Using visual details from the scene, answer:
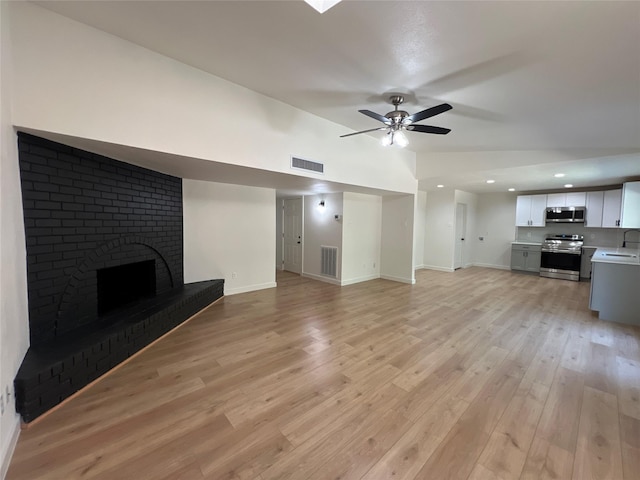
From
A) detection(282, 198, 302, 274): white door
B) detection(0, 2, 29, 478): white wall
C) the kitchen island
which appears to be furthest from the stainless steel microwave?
detection(0, 2, 29, 478): white wall

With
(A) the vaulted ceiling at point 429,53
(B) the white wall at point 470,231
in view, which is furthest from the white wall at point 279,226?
(B) the white wall at point 470,231

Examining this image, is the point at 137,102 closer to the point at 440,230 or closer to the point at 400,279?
the point at 400,279

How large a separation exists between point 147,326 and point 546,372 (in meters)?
4.24

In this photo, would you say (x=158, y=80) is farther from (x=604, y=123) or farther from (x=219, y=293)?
(x=604, y=123)

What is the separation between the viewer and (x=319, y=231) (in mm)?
6492

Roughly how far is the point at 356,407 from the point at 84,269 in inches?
115

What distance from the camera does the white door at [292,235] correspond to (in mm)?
7104

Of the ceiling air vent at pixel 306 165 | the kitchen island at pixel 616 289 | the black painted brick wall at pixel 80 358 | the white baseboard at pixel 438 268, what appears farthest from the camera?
the white baseboard at pixel 438 268

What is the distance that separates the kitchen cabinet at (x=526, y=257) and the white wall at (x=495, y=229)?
363 millimetres

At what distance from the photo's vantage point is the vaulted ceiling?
173cm

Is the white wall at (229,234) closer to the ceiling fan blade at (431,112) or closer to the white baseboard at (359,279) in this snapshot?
the white baseboard at (359,279)

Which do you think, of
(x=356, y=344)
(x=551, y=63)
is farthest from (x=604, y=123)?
(x=356, y=344)

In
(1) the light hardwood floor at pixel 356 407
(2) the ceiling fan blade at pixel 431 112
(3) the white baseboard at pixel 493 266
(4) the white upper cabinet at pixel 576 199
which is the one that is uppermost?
(2) the ceiling fan blade at pixel 431 112

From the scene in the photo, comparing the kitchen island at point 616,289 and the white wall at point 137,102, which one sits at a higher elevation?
the white wall at point 137,102
